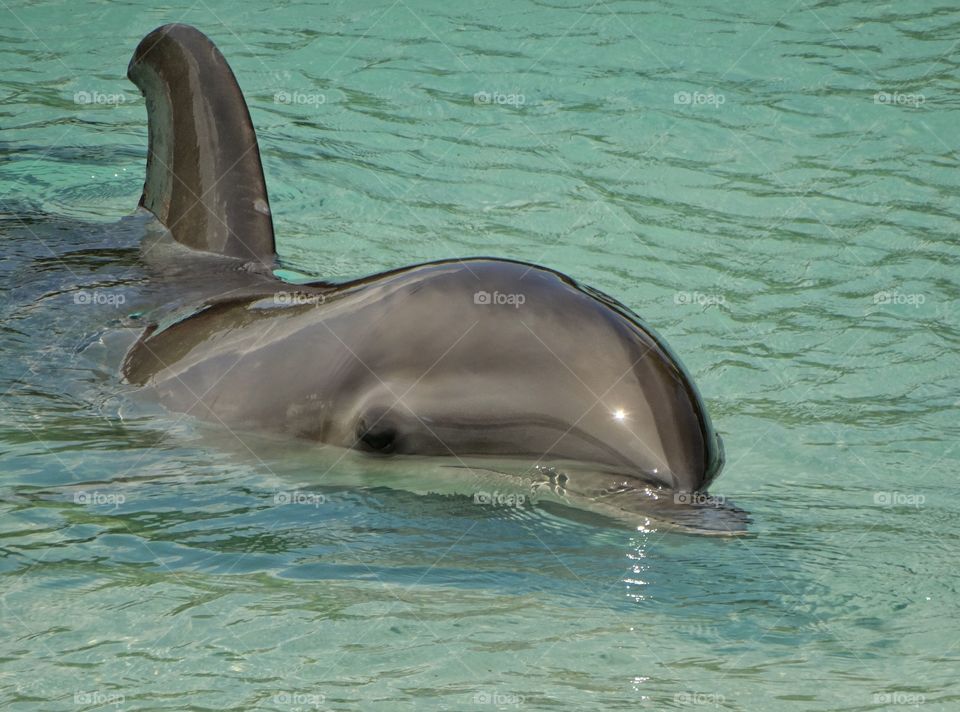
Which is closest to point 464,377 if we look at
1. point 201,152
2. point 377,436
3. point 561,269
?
point 377,436

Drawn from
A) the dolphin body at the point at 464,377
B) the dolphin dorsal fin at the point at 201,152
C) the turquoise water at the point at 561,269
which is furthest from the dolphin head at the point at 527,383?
the dolphin dorsal fin at the point at 201,152

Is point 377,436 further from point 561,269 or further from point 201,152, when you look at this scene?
point 561,269

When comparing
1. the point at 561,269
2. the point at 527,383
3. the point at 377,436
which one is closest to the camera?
the point at 527,383

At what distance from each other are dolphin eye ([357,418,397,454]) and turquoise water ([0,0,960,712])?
0.08 m

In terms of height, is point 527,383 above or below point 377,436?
above

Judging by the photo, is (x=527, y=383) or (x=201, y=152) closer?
(x=527, y=383)

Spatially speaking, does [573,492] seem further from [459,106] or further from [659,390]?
[459,106]

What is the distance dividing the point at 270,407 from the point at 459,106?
568 centimetres

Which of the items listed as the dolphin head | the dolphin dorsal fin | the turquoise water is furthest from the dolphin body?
the dolphin dorsal fin

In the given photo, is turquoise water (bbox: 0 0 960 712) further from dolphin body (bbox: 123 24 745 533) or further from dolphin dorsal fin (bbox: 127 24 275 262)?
dolphin dorsal fin (bbox: 127 24 275 262)

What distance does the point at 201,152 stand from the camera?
233 inches

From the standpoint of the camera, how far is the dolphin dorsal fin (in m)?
5.84

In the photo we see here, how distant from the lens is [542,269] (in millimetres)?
4000

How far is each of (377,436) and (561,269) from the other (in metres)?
3.19
